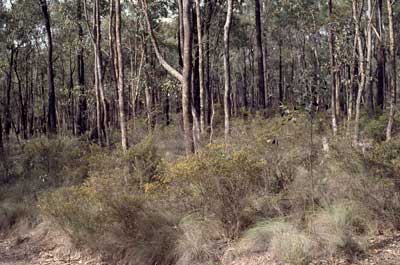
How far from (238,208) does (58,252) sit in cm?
350

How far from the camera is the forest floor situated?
608cm

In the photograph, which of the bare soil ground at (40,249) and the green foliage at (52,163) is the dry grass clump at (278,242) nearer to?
the bare soil ground at (40,249)

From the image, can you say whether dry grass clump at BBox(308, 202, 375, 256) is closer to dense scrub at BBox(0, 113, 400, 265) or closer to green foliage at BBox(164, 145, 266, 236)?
dense scrub at BBox(0, 113, 400, 265)

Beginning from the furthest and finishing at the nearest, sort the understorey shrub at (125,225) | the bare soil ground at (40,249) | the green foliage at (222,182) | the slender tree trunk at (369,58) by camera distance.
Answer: the slender tree trunk at (369,58) → the bare soil ground at (40,249) → the understorey shrub at (125,225) → the green foliage at (222,182)

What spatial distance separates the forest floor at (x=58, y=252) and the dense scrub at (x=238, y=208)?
150mm

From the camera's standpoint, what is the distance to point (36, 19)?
89.1ft

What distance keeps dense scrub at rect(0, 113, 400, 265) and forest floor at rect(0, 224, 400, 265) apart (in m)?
0.15

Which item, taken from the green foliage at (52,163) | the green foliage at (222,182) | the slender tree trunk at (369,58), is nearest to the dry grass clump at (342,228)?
the green foliage at (222,182)

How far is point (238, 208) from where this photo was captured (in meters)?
6.98

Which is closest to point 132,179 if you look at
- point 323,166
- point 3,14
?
point 323,166

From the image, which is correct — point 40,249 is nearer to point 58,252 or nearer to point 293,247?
point 58,252

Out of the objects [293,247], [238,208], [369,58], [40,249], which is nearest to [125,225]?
[238,208]

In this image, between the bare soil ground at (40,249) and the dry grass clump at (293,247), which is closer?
the dry grass clump at (293,247)

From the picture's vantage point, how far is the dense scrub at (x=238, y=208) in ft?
21.6
